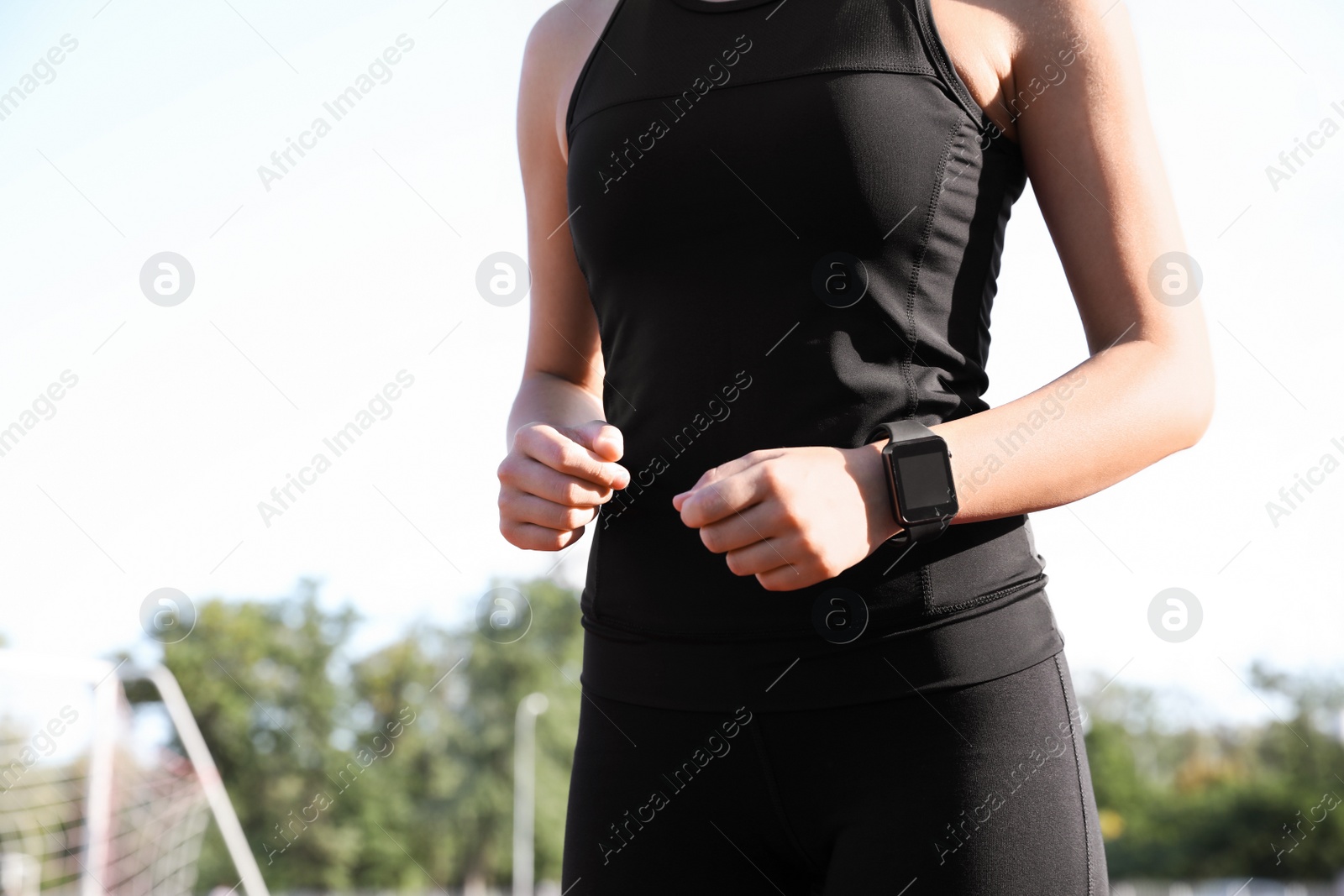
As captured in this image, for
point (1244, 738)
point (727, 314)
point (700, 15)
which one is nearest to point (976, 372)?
point (727, 314)

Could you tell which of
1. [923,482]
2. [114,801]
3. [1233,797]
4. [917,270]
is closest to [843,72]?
[917,270]

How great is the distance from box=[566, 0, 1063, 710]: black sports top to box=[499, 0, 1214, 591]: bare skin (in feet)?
0.26

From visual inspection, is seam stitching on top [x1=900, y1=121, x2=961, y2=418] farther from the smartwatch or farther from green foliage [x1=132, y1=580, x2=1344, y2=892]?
green foliage [x1=132, y1=580, x2=1344, y2=892]

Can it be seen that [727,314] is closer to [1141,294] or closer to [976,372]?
[976,372]

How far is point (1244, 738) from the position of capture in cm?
4988

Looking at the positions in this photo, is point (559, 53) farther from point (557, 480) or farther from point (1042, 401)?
point (1042, 401)

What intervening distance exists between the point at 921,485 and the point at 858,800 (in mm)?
367

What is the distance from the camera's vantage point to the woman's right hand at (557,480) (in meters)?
1.20

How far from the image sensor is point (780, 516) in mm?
997

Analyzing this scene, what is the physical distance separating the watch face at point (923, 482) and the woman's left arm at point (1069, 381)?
0.08ft

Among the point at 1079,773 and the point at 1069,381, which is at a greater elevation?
the point at 1069,381

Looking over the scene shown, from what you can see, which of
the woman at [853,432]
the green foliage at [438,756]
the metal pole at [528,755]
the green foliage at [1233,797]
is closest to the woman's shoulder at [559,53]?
the woman at [853,432]

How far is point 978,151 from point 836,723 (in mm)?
735

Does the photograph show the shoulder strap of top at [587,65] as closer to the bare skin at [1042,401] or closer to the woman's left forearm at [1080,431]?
the bare skin at [1042,401]
